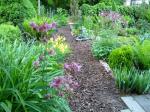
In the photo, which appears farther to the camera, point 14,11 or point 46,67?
point 14,11

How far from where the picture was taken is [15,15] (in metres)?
9.84

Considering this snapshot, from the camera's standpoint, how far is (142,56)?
6.25m

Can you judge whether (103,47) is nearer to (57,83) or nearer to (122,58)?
(122,58)

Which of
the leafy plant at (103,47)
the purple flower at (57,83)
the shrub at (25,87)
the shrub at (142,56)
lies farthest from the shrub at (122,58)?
the purple flower at (57,83)

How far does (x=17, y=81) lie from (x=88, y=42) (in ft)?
21.7

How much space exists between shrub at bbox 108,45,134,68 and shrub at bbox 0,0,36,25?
14.5 feet

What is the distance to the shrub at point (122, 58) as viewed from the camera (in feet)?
20.4

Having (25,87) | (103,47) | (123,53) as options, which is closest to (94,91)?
(123,53)

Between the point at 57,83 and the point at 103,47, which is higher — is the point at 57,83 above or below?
above

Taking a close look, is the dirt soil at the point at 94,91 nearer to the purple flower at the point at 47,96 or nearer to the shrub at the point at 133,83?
the shrub at the point at 133,83

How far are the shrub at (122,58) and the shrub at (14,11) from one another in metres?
4.41

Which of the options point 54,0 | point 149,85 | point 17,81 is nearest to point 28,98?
point 17,81

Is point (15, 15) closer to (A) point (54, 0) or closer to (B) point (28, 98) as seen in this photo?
(B) point (28, 98)

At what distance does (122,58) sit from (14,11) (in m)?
4.76
